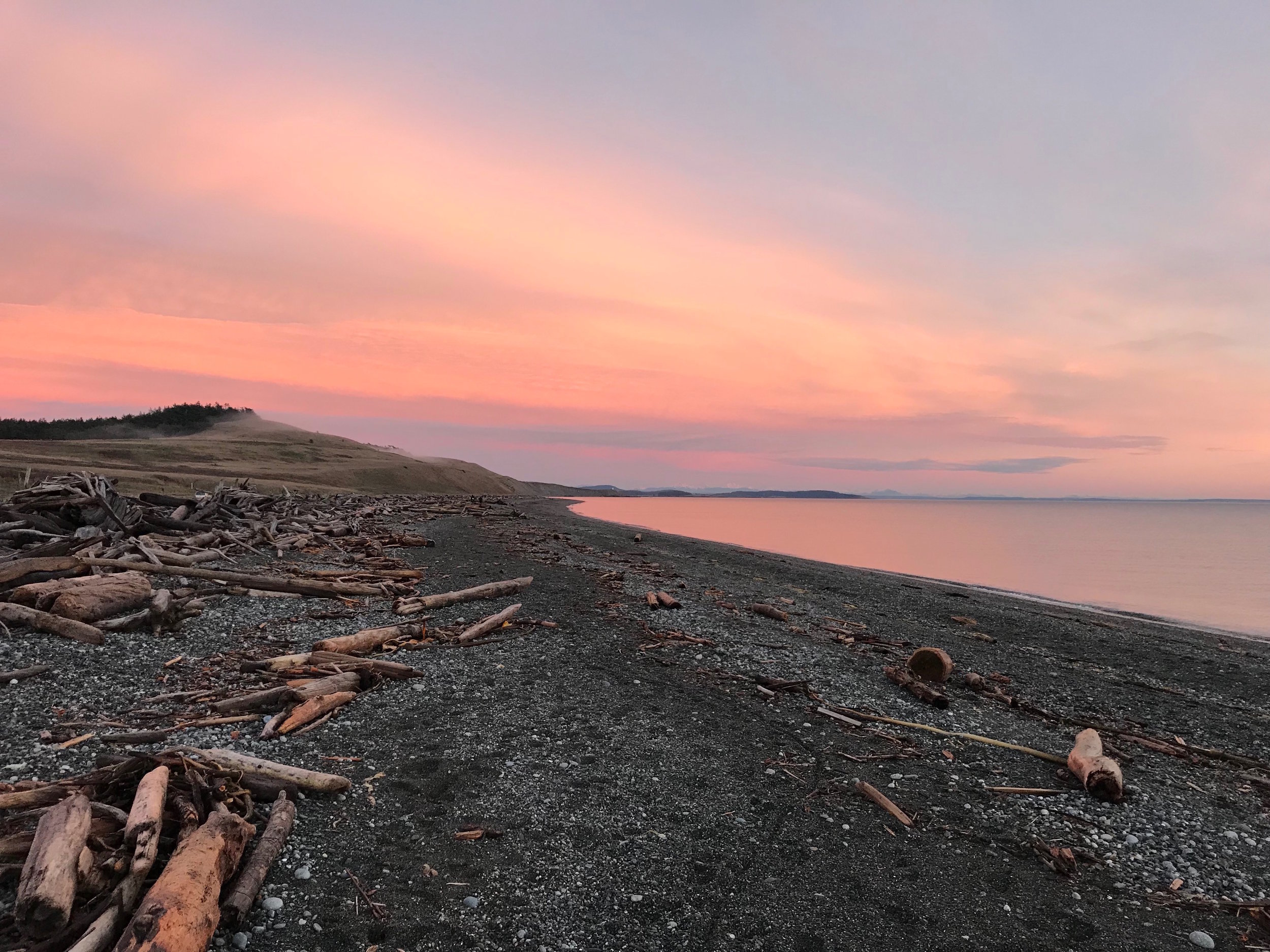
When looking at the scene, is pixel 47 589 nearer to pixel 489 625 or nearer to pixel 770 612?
pixel 489 625

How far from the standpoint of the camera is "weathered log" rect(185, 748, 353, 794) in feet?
21.5

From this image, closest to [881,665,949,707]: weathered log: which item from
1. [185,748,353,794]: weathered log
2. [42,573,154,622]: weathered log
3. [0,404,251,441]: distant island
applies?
[185,748,353,794]: weathered log

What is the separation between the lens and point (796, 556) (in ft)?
142

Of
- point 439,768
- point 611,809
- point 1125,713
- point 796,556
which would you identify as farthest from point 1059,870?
point 796,556

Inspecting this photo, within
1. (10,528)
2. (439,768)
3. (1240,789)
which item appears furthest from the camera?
(10,528)

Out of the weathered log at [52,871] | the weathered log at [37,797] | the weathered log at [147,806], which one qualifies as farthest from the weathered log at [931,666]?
the weathered log at [37,797]

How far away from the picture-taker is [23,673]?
364 inches

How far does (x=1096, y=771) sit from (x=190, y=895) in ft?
32.0

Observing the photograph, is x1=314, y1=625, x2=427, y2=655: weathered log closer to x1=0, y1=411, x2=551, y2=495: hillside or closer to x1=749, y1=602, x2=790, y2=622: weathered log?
x1=749, y1=602, x2=790, y2=622: weathered log

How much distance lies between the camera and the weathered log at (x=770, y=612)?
1770 centimetres

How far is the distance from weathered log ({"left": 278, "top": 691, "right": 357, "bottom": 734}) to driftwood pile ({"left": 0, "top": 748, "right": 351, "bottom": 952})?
1.86 meters

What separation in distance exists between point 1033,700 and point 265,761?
42.7ft

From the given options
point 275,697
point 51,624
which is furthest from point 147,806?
point 51,624

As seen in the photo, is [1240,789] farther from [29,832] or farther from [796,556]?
[796,556]
